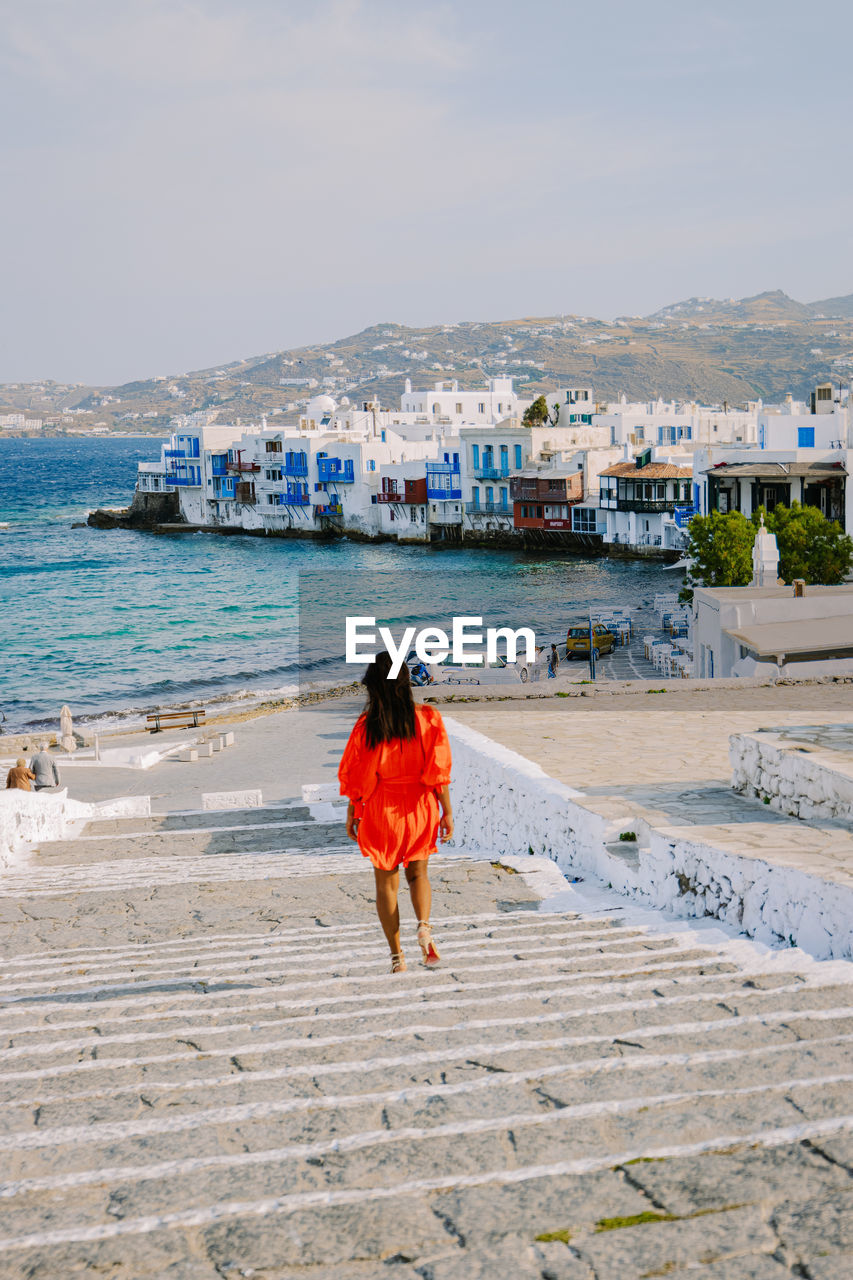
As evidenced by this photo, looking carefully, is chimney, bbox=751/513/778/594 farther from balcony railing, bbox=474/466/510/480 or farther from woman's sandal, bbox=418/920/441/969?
balcony railing, bbox=474/466/510/480

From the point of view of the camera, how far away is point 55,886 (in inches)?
277

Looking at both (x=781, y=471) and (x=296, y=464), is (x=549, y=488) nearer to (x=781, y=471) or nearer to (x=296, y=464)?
(x=296, y=464)

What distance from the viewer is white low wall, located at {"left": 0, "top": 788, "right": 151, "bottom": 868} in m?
8.54

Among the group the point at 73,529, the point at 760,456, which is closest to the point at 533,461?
the point at 760,456

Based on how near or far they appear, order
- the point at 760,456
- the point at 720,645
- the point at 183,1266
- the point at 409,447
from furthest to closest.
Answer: the point at 409,447, the point at 760,456, the point at 720,645, the point at 183,1266

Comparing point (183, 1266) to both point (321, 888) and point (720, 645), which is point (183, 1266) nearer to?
point (321, 888)

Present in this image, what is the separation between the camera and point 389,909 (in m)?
4.31

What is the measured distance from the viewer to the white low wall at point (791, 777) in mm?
5258

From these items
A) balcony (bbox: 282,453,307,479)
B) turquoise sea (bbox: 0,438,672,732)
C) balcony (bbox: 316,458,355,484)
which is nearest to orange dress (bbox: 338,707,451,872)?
turquoise sea (bbox: 0,438,672,732)

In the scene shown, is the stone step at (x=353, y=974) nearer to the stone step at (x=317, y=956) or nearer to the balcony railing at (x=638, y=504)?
the stone step at (x=317, y=956)

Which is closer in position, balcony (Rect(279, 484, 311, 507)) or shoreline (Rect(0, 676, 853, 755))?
shoreline (Rect(0, 676, 853, 755))

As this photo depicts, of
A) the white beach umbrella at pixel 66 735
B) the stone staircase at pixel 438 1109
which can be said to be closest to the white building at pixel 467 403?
the white beach umbrella at pixel 66 735

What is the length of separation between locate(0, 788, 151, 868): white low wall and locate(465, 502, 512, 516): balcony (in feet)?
212

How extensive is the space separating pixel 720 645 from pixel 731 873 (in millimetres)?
16299
